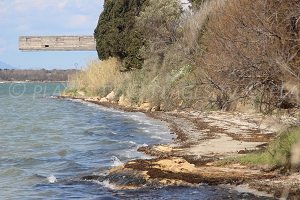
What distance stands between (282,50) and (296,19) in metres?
0.76

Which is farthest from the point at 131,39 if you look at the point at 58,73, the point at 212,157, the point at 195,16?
the point at 58,73

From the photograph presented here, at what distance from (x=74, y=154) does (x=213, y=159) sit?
5167mm

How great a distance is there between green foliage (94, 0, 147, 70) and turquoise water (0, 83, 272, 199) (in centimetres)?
749

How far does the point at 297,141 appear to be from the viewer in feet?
35.1

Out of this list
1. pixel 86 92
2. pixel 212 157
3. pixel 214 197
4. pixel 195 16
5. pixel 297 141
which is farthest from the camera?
pixel 86 92

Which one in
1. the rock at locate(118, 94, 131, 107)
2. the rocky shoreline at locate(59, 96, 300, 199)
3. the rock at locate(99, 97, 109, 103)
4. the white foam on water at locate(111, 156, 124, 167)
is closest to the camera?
the rocky shoreline at locate(59, 96, 300, 199)

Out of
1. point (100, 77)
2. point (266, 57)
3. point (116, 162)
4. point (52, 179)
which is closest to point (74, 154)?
point (116, 162)

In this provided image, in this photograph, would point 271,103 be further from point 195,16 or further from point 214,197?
point 195,16

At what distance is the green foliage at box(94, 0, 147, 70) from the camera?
38688 mm

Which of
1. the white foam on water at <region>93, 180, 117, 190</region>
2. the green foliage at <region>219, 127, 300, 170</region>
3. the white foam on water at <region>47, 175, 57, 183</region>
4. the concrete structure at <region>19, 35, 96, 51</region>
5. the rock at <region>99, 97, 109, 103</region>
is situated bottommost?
the rock at <region>99, 97, 109, 103</region>

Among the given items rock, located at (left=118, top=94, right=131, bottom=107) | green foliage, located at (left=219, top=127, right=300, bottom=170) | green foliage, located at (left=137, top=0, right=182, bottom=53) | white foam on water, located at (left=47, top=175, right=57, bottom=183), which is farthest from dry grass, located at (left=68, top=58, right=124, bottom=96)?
green foliage, located at (left=219, top=127, right=300, bottom=170)

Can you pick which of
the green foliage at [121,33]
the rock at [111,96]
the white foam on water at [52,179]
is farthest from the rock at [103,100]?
the white foam on water at [52,179]

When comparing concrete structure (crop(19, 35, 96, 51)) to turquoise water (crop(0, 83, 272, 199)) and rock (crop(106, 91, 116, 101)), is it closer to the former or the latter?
rock (crop(106, 91, 116, 101))

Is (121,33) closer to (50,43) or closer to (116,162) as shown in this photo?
(50,43)
